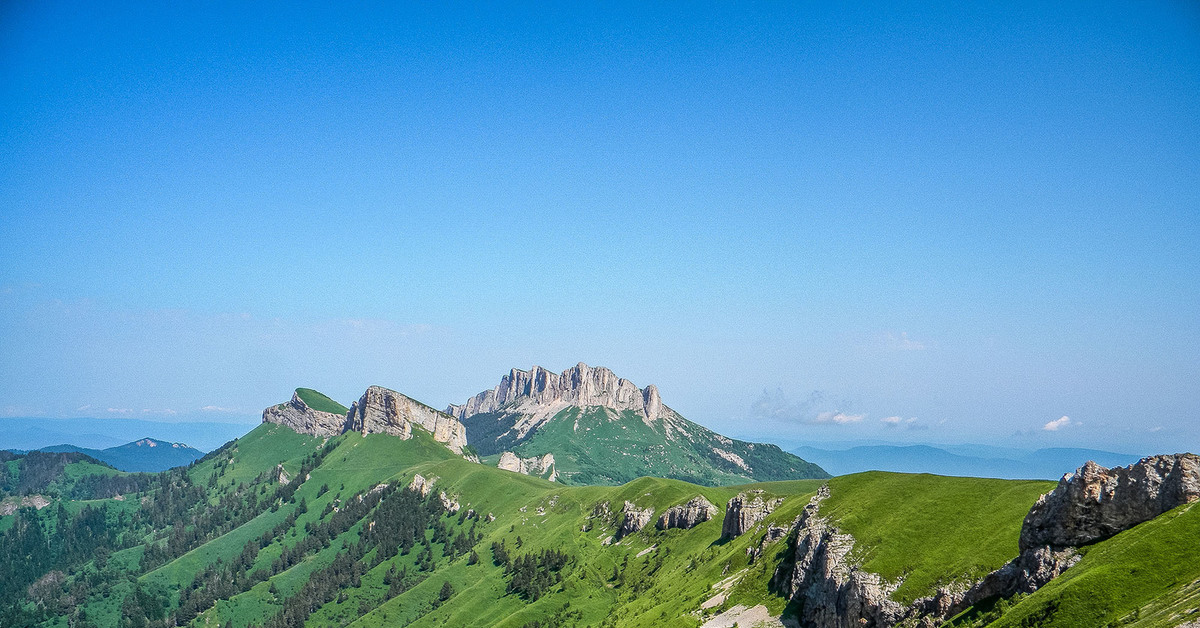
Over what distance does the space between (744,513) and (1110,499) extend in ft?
384

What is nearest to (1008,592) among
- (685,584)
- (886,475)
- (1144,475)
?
(1144,475)

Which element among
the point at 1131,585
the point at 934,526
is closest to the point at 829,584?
the point at 934,526

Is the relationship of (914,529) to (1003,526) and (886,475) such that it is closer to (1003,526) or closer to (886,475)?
(1003,526)

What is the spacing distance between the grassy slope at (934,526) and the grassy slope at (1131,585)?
26.0m

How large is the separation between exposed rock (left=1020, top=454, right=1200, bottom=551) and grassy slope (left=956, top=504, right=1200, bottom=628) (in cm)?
318

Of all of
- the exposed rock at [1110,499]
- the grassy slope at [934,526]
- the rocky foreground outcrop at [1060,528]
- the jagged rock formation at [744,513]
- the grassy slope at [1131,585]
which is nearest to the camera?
the grassy slope at [1131,585]

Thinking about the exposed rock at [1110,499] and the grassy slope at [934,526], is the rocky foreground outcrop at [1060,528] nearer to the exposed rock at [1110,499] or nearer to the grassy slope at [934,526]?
the exposed rock at [1110,499]

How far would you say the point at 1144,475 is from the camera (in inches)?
2653

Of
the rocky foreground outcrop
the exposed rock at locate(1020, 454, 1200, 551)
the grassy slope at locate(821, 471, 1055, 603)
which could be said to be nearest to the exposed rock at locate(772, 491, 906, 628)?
the rocky foreground outcrop

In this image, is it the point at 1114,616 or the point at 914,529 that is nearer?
the point at 1114,616

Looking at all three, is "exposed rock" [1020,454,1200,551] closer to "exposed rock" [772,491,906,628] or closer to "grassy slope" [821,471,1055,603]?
"grassy slope" [821,471,1055,603]

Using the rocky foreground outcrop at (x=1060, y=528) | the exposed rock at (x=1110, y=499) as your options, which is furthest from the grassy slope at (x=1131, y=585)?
the rocky foreground outcrop at (x=1060, y=528)

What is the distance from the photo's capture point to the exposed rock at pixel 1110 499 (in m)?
65.4

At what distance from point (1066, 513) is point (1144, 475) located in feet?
25.7
